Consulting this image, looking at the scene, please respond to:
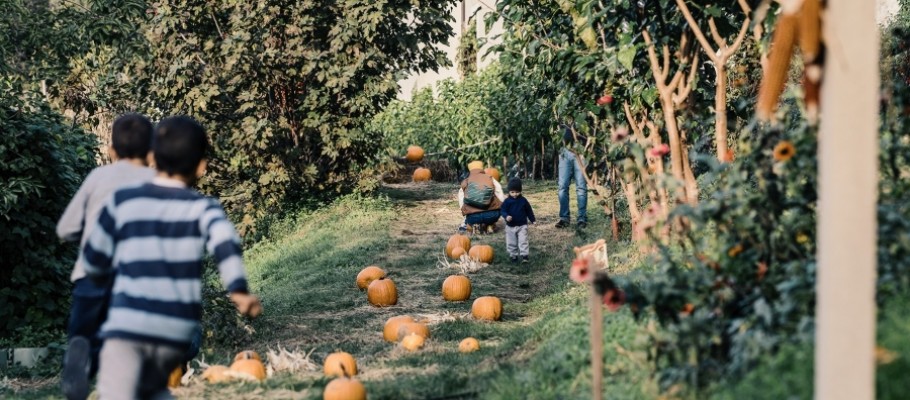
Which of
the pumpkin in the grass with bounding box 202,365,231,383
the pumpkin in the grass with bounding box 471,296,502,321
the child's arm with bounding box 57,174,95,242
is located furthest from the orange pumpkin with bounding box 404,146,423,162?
the child's arm with bounding box 57,174,95,242

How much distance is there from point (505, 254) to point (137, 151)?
322 inches

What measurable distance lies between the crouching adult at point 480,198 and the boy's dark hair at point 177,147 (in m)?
9.70

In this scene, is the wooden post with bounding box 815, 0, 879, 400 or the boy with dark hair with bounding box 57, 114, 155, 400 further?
the boy with dark hair with bounding box 57, 114, 155, 400

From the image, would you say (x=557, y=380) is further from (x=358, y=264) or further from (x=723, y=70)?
(x=358, y=264)

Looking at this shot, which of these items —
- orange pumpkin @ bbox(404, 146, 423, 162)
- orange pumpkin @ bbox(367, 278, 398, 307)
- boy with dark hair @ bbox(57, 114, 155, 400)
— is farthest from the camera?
orange pumpkin @ bbox(404, 146, 423, 162)

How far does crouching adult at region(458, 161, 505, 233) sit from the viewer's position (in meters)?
14.4

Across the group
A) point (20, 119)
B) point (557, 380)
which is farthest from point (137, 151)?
point (20, 119)

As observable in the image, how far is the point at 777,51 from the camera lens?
12.6 feet

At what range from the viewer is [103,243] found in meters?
4.70

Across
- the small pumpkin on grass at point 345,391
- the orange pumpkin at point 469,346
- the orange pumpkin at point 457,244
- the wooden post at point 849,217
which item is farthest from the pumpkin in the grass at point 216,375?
the orange pumpkin at point 457,244

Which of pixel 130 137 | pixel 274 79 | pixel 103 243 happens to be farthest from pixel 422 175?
pixel 103 243

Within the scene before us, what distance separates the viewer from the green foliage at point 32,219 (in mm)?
9672

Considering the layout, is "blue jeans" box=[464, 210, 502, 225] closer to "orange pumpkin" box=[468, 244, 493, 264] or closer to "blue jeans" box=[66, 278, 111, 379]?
"orange pumpkin" box=[468, 244, 493, 264]

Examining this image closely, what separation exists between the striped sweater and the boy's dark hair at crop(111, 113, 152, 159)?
3.66 ft
